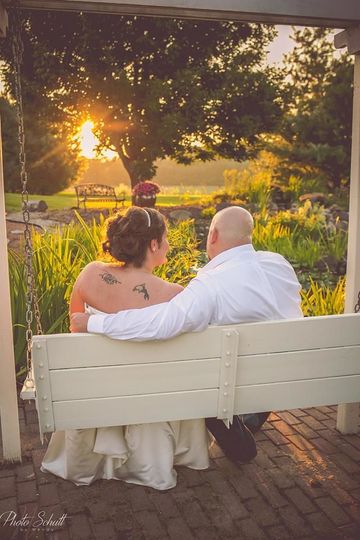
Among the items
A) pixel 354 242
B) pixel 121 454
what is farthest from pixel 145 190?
pixel 121 454

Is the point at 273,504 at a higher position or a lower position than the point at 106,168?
lower

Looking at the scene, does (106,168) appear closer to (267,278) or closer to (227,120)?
(227,120)

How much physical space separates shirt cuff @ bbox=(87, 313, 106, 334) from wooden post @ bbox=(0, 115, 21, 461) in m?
0.79

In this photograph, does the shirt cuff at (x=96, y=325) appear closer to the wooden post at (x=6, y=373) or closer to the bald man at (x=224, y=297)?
the bald man at (x=224, y=297)

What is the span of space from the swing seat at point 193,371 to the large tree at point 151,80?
43.4ft

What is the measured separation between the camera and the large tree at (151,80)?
1527cm

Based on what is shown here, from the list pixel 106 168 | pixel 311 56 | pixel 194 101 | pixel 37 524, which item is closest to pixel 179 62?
pixel 194 101

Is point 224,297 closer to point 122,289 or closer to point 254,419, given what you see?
point 122,289

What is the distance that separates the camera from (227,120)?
16.6m

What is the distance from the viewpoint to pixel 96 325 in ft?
8.15

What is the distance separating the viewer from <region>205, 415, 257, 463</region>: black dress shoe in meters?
3.15

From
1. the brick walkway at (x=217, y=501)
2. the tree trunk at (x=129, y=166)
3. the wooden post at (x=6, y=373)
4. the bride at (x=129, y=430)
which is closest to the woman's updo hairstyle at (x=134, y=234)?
the bride at (x=129, y=430)

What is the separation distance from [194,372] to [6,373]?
1206 mm

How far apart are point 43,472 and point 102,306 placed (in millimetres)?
1098
